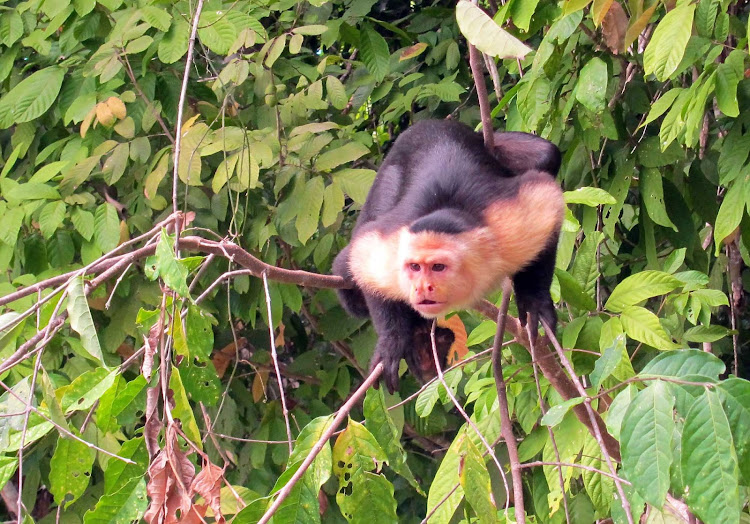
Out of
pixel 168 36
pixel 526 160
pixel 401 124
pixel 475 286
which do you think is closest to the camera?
pixel 475 286

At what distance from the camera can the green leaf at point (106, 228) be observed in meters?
3.14

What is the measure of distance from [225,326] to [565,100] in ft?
5.79

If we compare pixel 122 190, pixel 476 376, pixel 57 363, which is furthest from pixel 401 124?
pixel 57 363

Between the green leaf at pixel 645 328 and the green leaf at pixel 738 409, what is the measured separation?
1070mm

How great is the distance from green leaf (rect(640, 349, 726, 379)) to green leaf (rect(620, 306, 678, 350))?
3.23ft

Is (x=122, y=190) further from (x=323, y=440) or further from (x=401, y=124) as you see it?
(x=323, y=440)

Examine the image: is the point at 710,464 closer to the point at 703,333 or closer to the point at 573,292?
the point at 573,292

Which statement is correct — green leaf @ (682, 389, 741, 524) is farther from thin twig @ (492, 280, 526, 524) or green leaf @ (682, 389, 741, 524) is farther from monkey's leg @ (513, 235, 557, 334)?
monkey's leg @ (513, 235, 557, 334)

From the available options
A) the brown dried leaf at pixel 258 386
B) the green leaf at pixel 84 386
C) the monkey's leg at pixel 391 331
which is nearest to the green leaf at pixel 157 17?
the monkey's leg at pixel 391 331

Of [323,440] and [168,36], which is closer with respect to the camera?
[323,440]

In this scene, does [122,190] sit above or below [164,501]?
below

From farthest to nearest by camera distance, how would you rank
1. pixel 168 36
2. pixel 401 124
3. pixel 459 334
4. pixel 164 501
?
pixel 401 124
pixel 168 36
pixel 459 334
pixel 164 501

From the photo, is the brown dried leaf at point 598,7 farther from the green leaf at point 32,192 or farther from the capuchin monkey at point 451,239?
the green leaf at point 32,192

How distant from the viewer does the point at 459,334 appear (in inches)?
112
